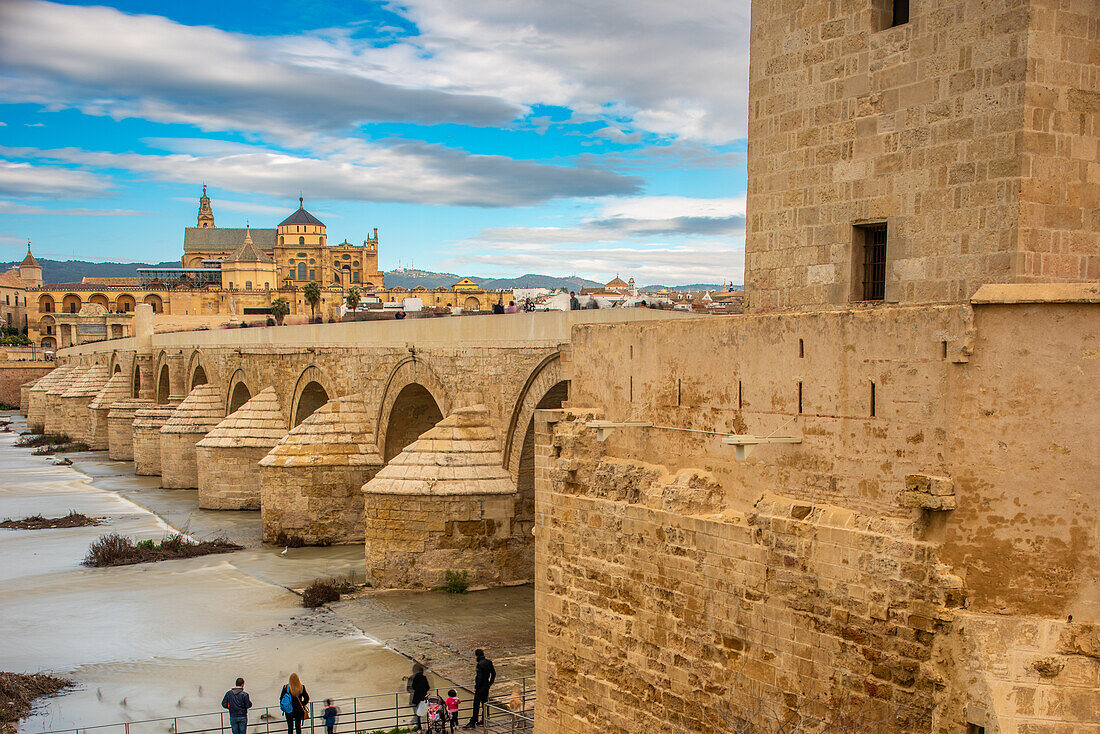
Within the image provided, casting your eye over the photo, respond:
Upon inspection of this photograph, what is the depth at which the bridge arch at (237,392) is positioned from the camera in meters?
25.4

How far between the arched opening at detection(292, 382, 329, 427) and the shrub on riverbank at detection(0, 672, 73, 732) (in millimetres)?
11092

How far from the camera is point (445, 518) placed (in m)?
13.1

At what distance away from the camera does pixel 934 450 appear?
4.39 metres

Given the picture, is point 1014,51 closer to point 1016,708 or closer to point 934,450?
point 934,450

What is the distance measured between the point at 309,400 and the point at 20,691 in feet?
40.2

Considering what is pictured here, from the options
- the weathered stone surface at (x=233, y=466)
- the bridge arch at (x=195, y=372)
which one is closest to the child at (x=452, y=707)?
the weathered stone surface at (x=233, y=466)

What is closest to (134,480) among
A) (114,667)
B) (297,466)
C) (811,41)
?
(297,466)

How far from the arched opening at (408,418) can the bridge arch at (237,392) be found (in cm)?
939

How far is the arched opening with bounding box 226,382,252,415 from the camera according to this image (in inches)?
1017

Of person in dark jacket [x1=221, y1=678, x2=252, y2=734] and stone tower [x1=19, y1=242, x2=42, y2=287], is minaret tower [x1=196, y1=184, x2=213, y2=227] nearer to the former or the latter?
stone tower [x1=19, y1=242, x2=42, y2=287]

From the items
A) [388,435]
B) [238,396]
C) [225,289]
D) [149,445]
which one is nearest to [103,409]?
[149,445]

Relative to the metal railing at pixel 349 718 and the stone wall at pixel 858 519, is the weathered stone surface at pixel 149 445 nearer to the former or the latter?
the metal railing at pixel 349 718

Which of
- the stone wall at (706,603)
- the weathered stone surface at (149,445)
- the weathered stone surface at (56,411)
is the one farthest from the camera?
the weathered stone surface at (56,411)

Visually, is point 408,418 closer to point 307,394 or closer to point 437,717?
point 307,394
